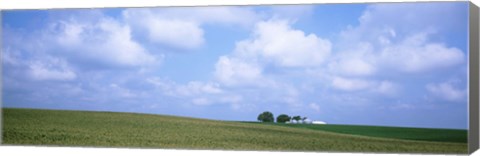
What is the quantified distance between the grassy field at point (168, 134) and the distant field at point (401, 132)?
0.09m

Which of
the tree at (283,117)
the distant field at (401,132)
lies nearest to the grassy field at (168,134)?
the distant field at (401,132)

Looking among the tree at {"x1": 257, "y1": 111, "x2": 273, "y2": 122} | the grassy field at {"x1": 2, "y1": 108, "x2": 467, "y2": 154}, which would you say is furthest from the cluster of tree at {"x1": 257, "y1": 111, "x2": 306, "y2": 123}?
the grassy field at {"x1": 2, "y1": 108, "x2": 467, "y2": 154}

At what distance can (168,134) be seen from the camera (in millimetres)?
14414

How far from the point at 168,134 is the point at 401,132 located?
414cm

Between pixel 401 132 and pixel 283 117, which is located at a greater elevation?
pixel 283 117

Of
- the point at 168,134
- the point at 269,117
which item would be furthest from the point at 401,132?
the point at 168,134

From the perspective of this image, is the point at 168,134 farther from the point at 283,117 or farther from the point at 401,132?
the point at 401,132

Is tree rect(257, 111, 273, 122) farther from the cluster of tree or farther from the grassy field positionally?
the grassy field

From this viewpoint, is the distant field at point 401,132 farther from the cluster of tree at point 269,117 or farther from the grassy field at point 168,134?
the cluster of tree at point 269,117

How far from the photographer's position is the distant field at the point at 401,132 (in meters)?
12.7

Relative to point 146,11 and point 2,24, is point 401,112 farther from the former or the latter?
point 2,24

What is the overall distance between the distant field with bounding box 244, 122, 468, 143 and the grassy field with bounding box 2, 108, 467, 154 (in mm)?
90

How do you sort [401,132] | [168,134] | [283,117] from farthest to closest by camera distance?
[168,134] → [283,117] → [401,132]

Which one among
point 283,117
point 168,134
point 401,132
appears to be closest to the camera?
point 401,132
